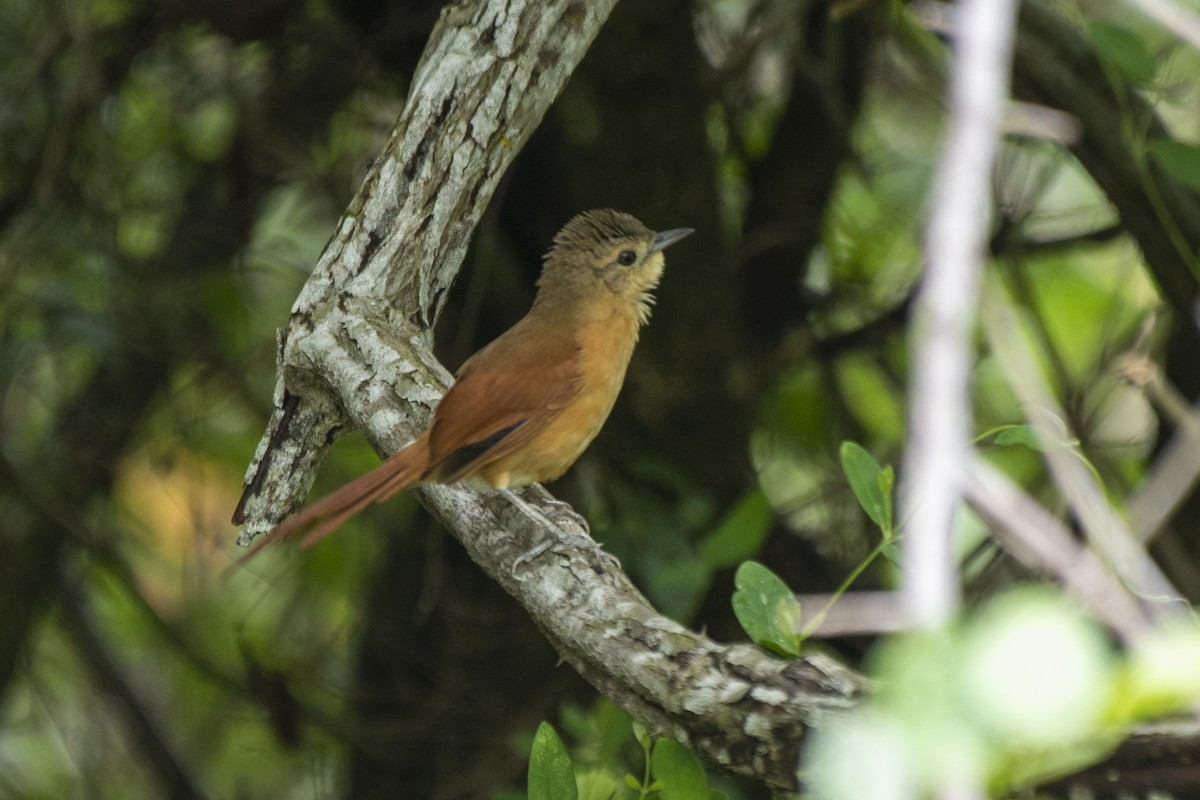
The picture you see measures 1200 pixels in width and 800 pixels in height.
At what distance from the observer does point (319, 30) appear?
408 centimetres

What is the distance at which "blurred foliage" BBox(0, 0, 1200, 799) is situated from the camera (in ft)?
12.5

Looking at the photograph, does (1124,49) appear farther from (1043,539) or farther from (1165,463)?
(1043,539)

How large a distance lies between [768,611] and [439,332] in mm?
2499

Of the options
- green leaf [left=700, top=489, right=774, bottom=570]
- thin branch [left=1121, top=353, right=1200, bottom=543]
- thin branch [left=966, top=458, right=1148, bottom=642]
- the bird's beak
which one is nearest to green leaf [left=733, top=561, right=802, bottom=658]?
thin branch [left=1121, top=353, right=1200, bottom=543]

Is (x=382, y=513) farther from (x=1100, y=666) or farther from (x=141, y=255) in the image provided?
(x=1100, y=666)

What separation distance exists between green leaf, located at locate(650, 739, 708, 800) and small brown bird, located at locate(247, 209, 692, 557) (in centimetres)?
89

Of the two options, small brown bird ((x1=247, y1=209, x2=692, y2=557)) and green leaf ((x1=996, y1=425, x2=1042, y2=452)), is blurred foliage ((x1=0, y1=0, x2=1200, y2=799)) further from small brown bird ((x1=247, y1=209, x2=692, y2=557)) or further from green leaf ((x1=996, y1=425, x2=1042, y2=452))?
green leaf ((x1=996, y1=425, x2=1042, y2=452))

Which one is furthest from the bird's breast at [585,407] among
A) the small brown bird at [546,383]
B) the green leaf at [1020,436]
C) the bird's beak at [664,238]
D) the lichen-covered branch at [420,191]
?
the green leaf at [1020,436]

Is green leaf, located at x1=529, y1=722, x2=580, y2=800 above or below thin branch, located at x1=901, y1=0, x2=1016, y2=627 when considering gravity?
below

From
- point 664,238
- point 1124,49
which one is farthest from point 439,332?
point 1124,49

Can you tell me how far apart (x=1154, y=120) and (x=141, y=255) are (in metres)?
3.27

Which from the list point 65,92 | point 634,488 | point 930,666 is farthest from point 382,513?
point 930,666

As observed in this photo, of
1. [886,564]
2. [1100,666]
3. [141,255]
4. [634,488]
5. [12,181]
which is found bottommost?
[886,564]

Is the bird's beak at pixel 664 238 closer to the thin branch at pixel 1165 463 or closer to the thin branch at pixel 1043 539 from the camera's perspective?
the thin branch at pixel 1165 463
